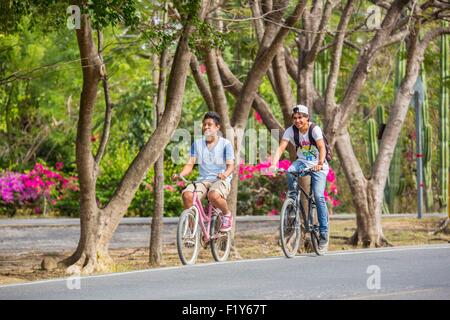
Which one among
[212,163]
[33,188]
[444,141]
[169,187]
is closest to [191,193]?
[212,163]

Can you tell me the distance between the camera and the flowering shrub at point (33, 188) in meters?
28.7

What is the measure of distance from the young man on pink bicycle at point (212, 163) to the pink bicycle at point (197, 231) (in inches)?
5.4

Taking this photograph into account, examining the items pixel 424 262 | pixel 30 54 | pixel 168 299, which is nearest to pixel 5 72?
pixel 30 54

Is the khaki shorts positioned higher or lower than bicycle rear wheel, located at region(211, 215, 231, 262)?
higher

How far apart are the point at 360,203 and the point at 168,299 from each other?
30.6 ft

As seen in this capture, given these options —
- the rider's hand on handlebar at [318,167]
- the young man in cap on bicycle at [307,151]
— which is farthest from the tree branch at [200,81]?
the rider's hand on handlebar at [318,167]

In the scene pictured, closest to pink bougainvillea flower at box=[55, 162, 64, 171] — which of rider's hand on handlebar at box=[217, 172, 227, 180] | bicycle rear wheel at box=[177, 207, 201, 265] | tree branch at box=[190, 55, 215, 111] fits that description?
tree branch at box=[190, 55, 215, 111]

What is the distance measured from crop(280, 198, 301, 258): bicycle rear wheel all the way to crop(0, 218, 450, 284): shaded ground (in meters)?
2.23

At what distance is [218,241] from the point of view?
45.9ft

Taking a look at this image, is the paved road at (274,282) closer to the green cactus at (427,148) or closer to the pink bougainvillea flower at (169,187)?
the green cactus at (427,148)

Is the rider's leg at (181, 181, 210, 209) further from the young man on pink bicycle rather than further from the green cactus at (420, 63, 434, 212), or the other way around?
the green cactus at (420, 63, 434, 212)

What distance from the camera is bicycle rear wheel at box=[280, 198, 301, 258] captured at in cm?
1388

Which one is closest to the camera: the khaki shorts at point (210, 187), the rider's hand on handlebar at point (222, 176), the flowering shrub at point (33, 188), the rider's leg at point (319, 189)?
the rider's hand on handlebar at point (222, 176)

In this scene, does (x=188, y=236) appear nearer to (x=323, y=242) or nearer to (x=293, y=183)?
(x=293, y=183)
